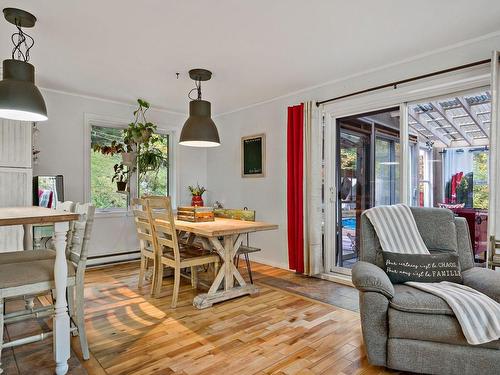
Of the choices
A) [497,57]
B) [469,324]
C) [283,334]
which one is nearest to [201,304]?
[283,334]

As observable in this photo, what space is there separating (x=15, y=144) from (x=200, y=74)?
2047mm

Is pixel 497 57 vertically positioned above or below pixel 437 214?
above

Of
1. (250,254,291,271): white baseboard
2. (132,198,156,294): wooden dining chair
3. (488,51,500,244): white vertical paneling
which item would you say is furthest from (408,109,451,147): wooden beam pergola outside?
(132,198,156,294): wooden dining chair

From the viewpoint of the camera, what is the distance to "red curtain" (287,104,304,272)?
155 inches

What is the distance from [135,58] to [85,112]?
169 centimetres

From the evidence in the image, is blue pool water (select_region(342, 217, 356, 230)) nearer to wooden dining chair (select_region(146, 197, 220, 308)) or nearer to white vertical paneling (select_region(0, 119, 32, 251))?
wooden dining chair (select_region(146, 197, 220, 308))

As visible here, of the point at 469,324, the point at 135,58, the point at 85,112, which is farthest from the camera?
the point at 85,112

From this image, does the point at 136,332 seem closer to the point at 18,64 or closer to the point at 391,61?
the point at 18,64

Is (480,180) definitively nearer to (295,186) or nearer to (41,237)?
(295,186)

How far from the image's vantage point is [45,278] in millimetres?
1836

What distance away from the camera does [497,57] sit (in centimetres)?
248

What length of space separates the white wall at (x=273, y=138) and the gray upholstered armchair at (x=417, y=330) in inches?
75.6

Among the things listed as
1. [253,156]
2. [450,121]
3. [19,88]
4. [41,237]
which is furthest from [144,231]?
[450,121]

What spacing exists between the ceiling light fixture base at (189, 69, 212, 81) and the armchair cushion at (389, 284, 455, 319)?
2752 mm
